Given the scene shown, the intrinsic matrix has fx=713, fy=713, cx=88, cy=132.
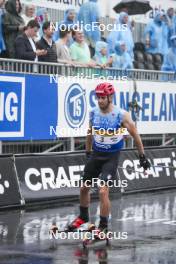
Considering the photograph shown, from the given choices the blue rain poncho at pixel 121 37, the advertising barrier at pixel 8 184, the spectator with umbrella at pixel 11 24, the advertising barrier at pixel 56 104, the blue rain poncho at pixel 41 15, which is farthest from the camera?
the blue rain poncho at pixel 121 37

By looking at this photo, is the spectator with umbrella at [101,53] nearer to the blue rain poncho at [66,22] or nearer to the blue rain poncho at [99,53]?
the blue rain poncho at [99,53]

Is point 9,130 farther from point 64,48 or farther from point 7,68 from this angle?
point 64,48

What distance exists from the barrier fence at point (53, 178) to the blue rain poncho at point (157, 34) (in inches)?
165

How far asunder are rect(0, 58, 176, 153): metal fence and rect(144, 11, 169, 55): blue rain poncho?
1893 mm

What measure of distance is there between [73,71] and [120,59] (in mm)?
2541

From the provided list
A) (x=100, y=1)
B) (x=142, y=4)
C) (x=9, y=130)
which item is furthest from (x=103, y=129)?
(x=142, y=4)

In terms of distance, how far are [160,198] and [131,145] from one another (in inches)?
101

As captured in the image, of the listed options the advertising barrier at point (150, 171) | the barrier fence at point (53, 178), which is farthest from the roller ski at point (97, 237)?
the advertising barrier at point (150, 171)

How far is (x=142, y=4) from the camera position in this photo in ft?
69.4

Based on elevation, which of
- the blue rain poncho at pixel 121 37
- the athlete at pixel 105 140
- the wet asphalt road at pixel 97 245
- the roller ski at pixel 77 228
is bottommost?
the wet asphalt road at pixel 97 245

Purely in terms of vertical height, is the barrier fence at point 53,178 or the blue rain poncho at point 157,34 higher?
the blue rain poncho at point 157,34

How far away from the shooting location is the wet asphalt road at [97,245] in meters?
8.89

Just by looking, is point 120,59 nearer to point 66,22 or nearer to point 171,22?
point 66,22

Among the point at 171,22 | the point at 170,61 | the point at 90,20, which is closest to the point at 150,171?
the point at 90,20
